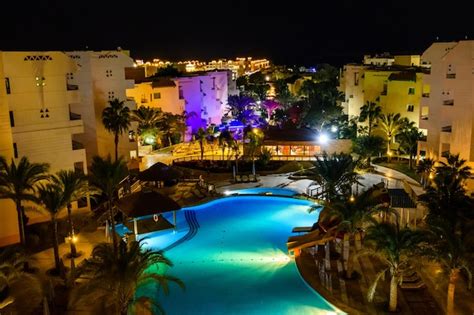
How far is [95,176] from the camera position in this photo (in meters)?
21.2

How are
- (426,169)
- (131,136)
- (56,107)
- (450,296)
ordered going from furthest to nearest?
(131,136) < (426,169) < (56,107) < (450,296)

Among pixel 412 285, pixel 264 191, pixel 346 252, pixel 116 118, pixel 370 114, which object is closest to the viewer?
pixel 412 285

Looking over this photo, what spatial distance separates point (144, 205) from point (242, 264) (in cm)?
616

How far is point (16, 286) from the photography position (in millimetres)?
17750

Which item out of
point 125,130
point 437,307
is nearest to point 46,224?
point 125,130

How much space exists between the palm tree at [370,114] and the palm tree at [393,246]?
29.8 meters

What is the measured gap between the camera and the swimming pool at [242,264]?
16641 mm

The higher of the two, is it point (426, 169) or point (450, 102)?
point (450, 102)

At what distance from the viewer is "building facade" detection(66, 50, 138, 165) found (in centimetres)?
3144

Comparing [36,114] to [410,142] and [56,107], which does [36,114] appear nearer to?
[56,107]

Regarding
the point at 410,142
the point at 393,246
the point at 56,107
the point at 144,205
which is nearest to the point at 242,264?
the point at 144,205

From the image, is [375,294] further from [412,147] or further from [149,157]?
[149,157]

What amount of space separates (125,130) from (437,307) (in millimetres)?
23904

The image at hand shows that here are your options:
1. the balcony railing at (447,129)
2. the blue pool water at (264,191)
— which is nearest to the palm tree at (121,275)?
the blue pool water at (264,191)
